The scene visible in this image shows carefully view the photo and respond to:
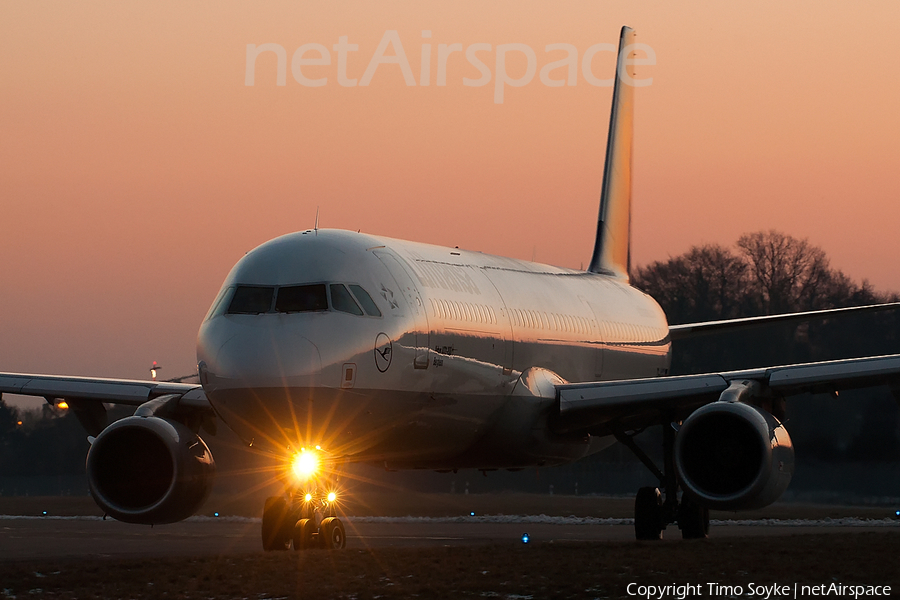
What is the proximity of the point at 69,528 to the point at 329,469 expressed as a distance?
38.0 feet

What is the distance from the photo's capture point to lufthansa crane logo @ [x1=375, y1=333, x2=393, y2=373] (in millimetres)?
15906

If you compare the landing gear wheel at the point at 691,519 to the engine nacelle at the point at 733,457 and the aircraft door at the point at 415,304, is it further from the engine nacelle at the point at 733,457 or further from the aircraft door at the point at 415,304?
the aircraft door at the point at 415,304

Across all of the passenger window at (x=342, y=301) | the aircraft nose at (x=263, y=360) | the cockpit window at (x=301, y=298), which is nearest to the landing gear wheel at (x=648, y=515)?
the passenger window at (x=342, y=301)

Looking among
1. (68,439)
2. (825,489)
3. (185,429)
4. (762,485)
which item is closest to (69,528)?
(185,429)

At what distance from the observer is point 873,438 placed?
111ft

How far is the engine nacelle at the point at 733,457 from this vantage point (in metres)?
16.5

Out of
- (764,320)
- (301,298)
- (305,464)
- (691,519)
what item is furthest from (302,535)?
(764,320)

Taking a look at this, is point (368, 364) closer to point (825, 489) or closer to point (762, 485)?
point (762, 485)

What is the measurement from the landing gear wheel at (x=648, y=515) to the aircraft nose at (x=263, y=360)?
7126 millimetres

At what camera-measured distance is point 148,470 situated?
17.7m

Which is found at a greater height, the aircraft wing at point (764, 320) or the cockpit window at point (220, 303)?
the aircraft wing at point (764, 320)

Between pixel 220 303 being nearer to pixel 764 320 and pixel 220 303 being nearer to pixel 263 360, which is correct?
pixel 263 360

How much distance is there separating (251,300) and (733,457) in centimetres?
609

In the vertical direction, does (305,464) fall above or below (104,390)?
below
